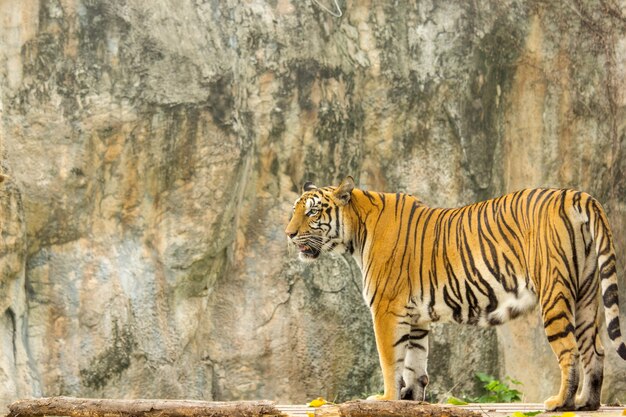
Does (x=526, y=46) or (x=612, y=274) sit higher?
(x=526, y=46)

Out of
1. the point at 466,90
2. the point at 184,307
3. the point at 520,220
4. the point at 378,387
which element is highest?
the point at 466,90

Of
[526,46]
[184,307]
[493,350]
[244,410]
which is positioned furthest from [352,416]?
[526,46]

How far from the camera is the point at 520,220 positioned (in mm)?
7336

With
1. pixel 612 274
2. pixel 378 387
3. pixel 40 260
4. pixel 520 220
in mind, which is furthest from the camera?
pixel 378 387

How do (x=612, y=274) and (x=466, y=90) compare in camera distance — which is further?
(x=466, y=90)

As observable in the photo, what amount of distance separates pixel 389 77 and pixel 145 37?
2.36 metres

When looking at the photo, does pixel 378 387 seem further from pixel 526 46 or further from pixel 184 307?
pixel 526 46

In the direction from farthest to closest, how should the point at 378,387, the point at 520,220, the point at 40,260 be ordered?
the point at 378,387 → the point at 40,260 → the point at 520,220

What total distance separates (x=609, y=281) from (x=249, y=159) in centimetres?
426

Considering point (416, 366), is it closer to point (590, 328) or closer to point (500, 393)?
point (590, 328)

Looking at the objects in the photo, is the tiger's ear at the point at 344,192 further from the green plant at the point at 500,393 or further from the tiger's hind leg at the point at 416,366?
the green plant at the point at 500,393

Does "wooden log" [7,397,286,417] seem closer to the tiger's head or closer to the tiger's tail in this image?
the tiger's head

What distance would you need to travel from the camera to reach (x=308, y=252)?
8164 mm

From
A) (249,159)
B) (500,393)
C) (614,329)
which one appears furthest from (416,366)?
(249,159)
